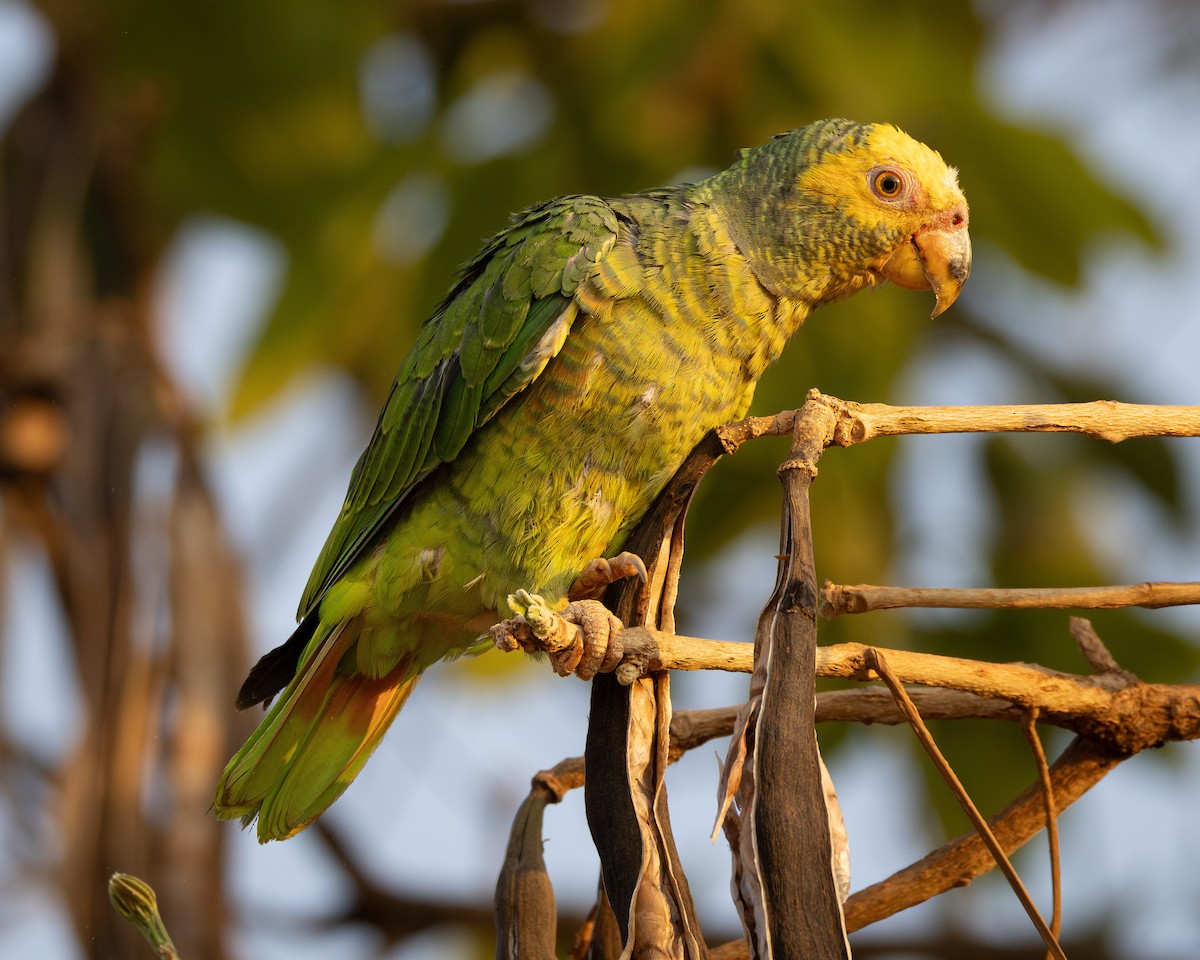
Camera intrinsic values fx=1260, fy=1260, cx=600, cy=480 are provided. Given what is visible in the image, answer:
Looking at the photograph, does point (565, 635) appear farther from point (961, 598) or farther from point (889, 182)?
point (889, 182)

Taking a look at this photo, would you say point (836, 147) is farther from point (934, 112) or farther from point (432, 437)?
point (934, 112)

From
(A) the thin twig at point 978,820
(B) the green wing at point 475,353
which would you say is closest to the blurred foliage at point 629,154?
(B) the green wing at point 475,353

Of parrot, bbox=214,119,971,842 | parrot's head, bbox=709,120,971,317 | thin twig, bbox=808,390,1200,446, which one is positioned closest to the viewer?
thin twig, bbox=808,390,1200,446

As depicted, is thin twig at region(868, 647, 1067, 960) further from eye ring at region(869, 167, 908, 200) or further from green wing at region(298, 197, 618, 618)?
eye ring at region(869, 167, 908, 200)

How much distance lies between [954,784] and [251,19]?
3.83 meters

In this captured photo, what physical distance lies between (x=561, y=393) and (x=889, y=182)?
0.92 meters

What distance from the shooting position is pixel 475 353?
287cm

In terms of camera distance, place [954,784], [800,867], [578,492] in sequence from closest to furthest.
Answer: [800,867], [954,784], [578,492]

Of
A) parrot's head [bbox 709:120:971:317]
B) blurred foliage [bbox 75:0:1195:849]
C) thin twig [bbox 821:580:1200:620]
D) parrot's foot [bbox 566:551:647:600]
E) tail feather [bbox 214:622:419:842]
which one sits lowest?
tail feather [bbox 214:622:419:842]

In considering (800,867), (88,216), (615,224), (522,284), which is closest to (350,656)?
(522,284)

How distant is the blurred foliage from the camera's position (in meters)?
4.11

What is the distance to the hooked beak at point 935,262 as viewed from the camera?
116 inches

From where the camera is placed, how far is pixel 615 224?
2816 millimetres

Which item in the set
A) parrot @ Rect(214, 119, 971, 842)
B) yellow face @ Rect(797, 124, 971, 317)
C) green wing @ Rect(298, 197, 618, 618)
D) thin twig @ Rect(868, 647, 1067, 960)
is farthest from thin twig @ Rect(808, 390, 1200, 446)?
yellow face @ Rect(797, 124, 971, 317)
